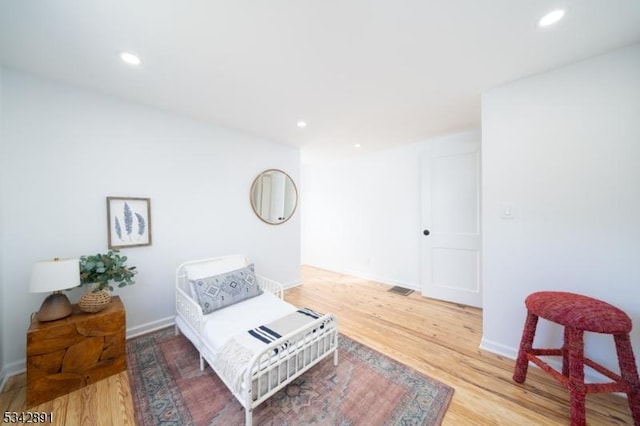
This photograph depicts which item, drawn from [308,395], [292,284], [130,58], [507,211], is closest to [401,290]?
[292,284]

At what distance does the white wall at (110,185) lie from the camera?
5.94 ft

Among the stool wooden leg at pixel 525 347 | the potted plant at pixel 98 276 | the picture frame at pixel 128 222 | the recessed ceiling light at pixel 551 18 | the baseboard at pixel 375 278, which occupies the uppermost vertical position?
the recessed ceiling light at pixel 551 18

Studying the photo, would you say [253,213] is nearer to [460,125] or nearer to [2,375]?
[2,375]

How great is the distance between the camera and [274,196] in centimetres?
359

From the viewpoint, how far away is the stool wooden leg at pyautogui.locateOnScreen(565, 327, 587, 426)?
4.33 ft

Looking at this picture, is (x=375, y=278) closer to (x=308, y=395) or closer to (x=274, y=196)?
(x=274, y=196)

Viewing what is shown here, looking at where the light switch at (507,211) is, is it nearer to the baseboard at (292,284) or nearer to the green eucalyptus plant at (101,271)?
the baseboard at (292,284)

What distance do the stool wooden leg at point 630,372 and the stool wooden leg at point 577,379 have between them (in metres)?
0.24

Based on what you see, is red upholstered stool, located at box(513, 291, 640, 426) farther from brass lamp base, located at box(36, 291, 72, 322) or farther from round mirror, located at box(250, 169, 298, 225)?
brass lamp base, located at box(36, 291, 72, 322)

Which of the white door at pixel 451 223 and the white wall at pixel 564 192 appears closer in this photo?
the white wall at pixel 564 192

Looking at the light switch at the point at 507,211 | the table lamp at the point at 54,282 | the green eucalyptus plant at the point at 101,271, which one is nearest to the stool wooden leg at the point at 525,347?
the light switch at the point at 507,211

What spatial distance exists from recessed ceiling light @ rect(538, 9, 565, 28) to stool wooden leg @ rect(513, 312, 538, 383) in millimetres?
1921

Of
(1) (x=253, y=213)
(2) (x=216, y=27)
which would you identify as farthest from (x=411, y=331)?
(2) (x=216, y=27)

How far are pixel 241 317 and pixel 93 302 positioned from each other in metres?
1.11
